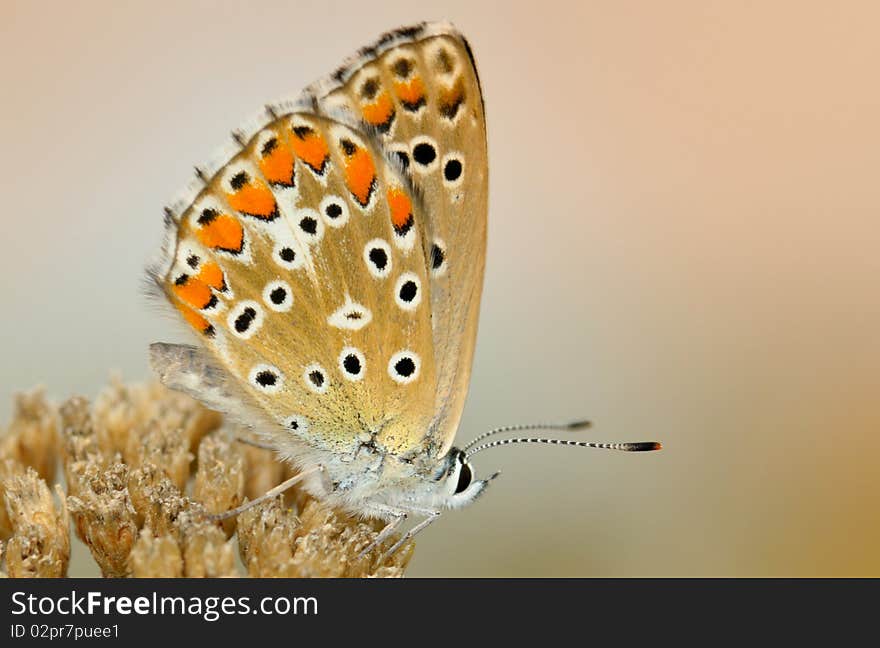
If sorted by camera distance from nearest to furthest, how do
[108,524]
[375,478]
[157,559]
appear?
1. [157,559]
2. [108,524]
3. [375,478]

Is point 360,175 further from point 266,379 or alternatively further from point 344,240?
point 266,379

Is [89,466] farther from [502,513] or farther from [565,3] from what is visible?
[565,3]

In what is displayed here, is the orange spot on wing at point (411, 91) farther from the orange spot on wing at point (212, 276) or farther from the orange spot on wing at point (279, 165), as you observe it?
the orange spot on wing at point (212, 276)

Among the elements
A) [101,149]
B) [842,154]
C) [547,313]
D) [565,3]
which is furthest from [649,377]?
[101,149]

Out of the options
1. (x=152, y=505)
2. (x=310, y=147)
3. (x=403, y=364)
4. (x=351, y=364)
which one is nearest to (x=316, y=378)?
(x=351, y=364)

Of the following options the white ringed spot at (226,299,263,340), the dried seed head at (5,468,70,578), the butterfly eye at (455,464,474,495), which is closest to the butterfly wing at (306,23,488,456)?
the butterfly eye at (455,464,474,495)

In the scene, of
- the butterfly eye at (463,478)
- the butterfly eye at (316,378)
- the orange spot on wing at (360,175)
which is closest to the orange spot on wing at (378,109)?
the orange spot on wing at (360,175)
